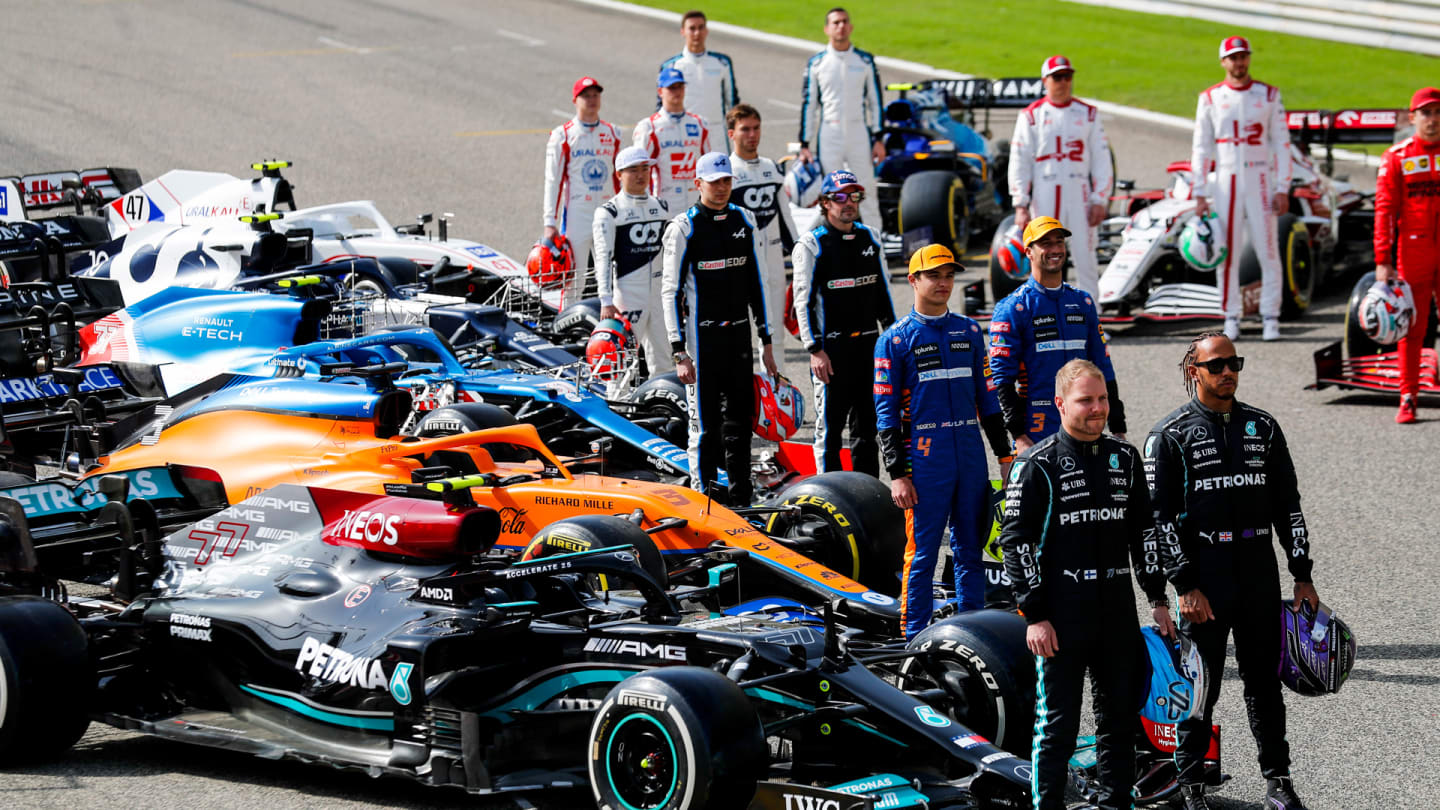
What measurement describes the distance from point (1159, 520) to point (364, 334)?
705cm

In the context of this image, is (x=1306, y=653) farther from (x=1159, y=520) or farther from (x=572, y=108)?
(x=572, y=108)

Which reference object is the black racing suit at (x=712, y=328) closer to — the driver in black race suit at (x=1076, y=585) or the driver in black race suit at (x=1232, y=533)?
the driver in black race suit at (x=1232, y=533)

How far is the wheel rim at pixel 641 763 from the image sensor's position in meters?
6.36

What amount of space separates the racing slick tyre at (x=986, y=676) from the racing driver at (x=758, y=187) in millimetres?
6430

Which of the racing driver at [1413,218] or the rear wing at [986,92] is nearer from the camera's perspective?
the racing driver at [1413,218]

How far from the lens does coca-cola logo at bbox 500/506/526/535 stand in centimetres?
895

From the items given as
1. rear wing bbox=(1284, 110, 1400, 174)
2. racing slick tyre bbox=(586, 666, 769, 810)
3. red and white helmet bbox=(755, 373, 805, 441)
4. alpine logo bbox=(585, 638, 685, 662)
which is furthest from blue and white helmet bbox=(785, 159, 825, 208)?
racing slick tyre bbox=(586, 666, 769, 810)

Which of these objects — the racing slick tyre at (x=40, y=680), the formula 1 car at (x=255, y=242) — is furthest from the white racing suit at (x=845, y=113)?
the racing slick tyre at (x=40, y=680)

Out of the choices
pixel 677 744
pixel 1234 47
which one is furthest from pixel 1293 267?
pixel 677 744

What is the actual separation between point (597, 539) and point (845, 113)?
29.4 feet

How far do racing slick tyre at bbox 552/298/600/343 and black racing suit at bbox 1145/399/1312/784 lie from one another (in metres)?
7.28

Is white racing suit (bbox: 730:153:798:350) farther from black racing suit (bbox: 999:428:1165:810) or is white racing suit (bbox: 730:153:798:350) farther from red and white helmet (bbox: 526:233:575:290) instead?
black racing suit (bbox: 999:428:1165:810)

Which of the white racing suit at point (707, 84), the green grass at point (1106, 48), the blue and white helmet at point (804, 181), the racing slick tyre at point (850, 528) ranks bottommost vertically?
the racing slick tyre at point (850, 528)

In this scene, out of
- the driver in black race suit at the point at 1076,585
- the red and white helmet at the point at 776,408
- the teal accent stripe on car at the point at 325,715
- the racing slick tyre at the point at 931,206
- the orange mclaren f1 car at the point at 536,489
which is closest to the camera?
the driver in black race suit at the point at 1076,585
